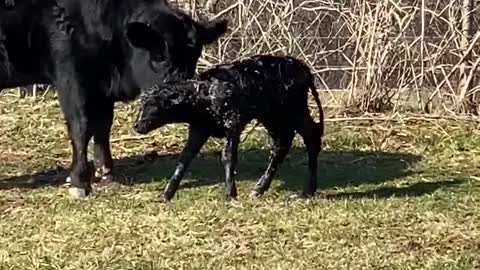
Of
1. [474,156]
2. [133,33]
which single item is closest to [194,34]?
[133,33]

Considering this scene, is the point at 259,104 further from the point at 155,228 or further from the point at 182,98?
the point at 155,228

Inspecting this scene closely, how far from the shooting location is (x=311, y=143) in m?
7.95

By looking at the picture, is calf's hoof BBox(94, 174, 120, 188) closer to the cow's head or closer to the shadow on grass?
the shadow on grass

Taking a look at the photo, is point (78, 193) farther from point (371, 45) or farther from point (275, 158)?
point (371, 45)

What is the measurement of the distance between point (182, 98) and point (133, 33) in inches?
33.4

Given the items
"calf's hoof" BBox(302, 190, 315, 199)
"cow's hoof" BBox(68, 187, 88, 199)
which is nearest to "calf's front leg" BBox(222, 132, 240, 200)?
"calf's hoof" BBox(302, 190, 315, 199)

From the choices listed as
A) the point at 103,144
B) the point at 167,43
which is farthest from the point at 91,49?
the point at 103,144

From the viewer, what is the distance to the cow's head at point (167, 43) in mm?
7895

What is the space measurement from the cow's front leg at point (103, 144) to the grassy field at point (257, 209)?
5.2 inches

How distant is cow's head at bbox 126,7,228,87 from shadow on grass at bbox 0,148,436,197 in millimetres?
912

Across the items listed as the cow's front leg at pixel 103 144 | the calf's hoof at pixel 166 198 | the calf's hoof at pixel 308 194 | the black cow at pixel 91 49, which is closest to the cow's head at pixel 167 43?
the black cow at pixel 91 49

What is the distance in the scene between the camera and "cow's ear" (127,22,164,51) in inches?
311

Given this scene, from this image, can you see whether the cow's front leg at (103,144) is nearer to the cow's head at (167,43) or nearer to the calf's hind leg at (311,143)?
the cow's head at (167,43)

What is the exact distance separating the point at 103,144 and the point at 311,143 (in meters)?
1.71
